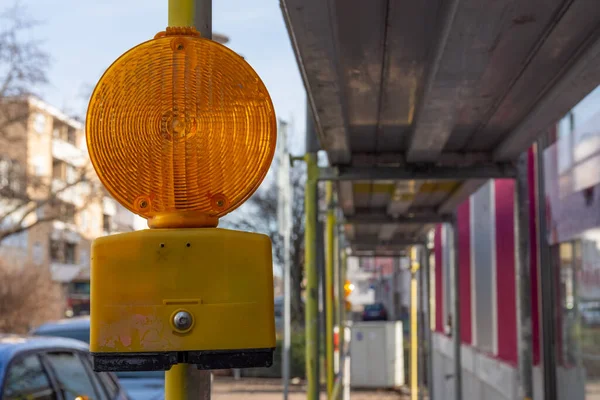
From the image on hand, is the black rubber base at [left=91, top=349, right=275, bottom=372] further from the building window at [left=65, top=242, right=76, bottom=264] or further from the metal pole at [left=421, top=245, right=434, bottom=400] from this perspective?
the building window at [left=65, top=242, right=76, bottom=264]

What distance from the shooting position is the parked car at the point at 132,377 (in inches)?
332

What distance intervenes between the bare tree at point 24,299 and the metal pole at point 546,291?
2476cm

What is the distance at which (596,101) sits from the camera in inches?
237

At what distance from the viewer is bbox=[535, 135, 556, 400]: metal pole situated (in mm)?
6930

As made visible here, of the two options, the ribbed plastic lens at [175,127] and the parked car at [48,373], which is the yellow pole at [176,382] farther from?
the parked car at [48,373]

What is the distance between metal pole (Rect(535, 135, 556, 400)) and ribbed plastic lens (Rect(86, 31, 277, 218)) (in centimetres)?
537

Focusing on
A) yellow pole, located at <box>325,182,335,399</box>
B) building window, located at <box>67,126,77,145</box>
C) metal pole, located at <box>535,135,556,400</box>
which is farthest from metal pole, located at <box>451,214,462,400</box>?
building window, located at <box>67,126,77,145</box>

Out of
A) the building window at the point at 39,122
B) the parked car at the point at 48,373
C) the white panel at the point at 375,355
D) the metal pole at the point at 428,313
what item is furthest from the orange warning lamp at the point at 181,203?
the building window at the point at 39,122

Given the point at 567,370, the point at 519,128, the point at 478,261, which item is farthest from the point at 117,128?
the point at 478,261

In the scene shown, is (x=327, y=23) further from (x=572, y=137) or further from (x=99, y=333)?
(x=572, y=137)

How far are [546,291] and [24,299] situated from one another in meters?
26.1

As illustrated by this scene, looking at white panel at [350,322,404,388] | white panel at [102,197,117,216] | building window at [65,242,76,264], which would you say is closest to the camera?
white panel at [350,322,404,388]

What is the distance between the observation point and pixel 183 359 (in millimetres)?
1857

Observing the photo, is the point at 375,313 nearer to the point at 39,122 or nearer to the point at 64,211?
the point at 64,211
